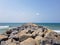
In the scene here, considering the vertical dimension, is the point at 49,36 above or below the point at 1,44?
above

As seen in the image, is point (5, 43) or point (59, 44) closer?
point (59, 44)

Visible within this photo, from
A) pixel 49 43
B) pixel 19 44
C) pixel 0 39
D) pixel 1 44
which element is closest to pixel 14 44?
pixel 19 44

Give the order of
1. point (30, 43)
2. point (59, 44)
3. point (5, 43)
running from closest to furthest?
point (59, 44)
point (30, 43)
point (5, 43)

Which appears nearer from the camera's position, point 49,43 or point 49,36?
point 49,43

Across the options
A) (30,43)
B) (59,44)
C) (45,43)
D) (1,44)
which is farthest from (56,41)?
(1,44)

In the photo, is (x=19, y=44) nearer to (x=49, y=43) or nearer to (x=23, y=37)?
(x=23, y=37)

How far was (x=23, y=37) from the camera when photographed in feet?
11.2

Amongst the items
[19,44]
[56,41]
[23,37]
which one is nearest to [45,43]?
[56,41]

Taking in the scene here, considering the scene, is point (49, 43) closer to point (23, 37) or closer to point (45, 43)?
point (45, 43)

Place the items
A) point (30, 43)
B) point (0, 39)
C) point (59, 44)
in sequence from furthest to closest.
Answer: point (0, 39)
point (30, 43)
point (59, 44)

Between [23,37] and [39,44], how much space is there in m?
0.71

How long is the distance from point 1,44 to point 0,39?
0.32 metres

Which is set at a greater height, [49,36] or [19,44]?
[49,36]

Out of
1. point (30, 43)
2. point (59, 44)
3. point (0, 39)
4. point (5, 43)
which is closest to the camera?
point (59, 44)
